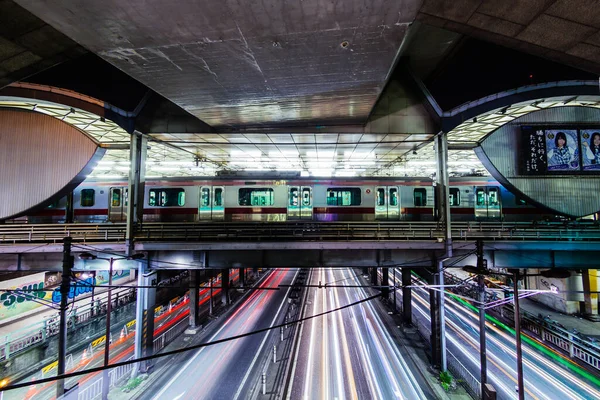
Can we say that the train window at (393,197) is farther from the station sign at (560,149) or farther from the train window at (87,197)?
the train window at (87,197)

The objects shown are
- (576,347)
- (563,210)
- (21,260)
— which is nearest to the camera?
(21,260)

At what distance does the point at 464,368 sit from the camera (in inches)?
557

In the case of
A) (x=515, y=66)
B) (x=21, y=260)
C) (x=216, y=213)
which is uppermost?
(x=515, y=66)

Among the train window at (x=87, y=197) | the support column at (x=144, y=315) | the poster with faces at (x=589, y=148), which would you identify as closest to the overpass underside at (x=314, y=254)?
the support column at (x=144, y=315)

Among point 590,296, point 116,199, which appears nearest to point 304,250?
point 116,199

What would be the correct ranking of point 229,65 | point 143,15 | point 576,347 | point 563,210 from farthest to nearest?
point 563,210, point 576,347, point 229,65, point 143,15

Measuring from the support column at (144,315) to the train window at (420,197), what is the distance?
57.3 feet

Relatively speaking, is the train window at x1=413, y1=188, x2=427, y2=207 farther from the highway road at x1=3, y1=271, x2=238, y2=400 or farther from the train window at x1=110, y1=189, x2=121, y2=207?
the train window at x1=110, y1=189, x2=121, y2=207

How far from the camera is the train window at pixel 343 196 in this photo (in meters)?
18.3

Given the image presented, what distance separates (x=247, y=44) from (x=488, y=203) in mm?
19554

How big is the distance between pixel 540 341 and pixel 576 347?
2266 mm

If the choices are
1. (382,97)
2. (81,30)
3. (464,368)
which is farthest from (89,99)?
(464,368)

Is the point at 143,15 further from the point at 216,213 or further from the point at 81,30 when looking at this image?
the point at 216,213

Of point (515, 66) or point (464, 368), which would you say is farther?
point (515, 66)
